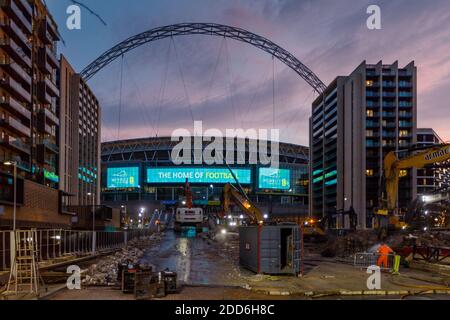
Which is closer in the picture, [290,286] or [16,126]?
[290,286]

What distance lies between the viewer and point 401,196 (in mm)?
115562

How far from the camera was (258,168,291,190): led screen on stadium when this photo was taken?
6491 inches

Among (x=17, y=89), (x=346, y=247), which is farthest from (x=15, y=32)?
(x=346, y=247)

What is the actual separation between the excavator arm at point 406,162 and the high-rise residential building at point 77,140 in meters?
57.7

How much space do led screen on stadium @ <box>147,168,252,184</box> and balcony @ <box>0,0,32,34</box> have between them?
304 ft

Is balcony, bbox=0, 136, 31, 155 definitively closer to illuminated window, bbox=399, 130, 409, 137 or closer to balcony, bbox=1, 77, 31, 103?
balcony, bbox=1, 77, 31, 103

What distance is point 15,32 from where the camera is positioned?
68375mm

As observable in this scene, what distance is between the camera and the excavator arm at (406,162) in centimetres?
4162

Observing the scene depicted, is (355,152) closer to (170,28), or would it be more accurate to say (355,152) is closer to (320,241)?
(170,28)

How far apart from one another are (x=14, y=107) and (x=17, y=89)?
3.32 metres

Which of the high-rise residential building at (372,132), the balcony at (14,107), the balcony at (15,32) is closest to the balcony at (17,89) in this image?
→ the balcony at (14,107)

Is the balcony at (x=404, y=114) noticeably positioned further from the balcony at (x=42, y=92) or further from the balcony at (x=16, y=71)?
the balcony at (x=16, y=71)

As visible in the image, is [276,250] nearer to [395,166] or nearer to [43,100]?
[395,166]

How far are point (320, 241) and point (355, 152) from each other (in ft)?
223
